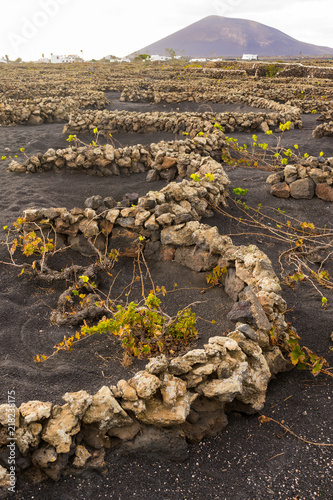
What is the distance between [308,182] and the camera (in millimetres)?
7234

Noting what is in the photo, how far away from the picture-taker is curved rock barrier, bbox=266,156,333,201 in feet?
23.8

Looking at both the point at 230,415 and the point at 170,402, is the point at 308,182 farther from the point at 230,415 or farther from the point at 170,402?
the point at 170,402

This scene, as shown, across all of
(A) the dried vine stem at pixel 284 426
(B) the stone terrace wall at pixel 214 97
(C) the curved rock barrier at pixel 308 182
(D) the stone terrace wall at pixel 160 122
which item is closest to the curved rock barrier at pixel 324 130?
(D) the stone terrace wall at pixel 160 122

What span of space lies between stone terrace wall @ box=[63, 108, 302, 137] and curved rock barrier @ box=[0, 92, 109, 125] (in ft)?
7.97

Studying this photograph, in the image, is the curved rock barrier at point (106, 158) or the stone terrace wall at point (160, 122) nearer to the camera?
the curved rock barrier at point (106, 158)

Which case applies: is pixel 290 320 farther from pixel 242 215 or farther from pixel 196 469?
pixel 242 215

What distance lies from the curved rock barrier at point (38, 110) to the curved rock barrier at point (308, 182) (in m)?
11.6

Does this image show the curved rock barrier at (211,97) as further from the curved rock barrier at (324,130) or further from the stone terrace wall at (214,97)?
the curved rock barrier at (324,130)

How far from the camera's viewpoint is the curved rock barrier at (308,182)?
7.25 meters

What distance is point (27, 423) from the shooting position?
94.3 inches

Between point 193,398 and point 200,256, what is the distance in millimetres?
2475

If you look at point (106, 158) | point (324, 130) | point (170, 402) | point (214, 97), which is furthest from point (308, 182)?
point (214, 97)

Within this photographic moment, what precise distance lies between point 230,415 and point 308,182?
5682 millimetres

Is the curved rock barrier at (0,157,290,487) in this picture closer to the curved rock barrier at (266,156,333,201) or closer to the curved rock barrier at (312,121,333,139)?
the curved rock barrier at (266,156,333,201)
